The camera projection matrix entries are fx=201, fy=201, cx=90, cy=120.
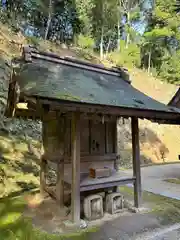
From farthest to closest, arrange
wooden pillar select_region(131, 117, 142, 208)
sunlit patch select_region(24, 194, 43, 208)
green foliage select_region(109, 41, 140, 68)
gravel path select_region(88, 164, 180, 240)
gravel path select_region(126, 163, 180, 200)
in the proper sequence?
green foliage select_region(109, 41, 140, 68) < gravel path select_region(126, 163, 180, 200) < sunlit patch select_region(24, 194, 43, 208) < wooden pillar select_region(131, 117, 142, 208) < gravel path select_region(88, 164, 180, 240)

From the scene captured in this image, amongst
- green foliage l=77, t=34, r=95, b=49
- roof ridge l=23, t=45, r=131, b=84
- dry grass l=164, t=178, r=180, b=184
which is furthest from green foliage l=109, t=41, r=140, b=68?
roof ridge l=23, t=45, r=131, b=84

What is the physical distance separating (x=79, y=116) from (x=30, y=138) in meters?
5.86

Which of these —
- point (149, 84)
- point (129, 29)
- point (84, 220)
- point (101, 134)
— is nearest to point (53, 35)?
point (129, 29)

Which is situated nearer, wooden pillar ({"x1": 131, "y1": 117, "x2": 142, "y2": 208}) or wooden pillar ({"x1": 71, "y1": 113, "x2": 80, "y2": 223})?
wooden pillar ({"x1": 71, "y1": 113, "x2": 80, "y2": 223})

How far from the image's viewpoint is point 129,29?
21078 mm

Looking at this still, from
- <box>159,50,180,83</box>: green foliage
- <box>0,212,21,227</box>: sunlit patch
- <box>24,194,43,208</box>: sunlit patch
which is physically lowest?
<box>0,212,21,227</box>: sunlit patch

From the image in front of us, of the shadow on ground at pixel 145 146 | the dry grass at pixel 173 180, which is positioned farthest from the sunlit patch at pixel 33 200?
the shadow on ground at pixel 145 146

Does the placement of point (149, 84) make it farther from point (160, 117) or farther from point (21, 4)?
point (160, 117)

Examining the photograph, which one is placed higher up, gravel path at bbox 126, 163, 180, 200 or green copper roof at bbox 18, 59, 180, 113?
green copper roof at bbox 18, 59, 180, 113

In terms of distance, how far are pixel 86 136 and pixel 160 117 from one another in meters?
1.43

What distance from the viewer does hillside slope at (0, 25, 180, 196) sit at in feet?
20.5

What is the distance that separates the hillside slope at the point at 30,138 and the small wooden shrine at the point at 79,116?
0.85 m

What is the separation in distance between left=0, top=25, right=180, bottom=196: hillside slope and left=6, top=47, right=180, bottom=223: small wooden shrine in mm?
852

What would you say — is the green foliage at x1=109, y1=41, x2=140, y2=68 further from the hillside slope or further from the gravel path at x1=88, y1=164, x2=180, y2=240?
Result: the gravel path at x1=88, y1=164, x2=180, y2=240
